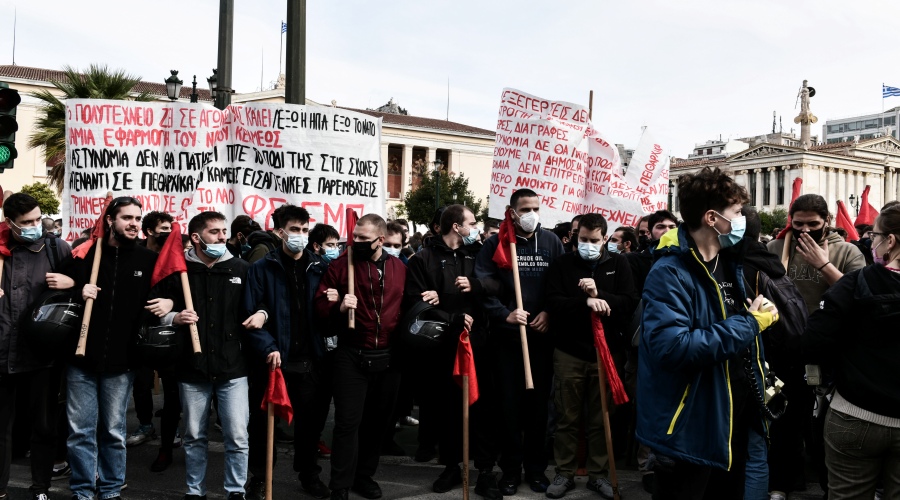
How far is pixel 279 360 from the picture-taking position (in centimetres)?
546

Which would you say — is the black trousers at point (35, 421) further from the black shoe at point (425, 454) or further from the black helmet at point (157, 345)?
the black shoe at point (425, 454)

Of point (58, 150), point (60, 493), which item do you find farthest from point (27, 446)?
point (58, 150)

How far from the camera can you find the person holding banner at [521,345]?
5.91 metres

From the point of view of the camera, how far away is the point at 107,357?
208 inches

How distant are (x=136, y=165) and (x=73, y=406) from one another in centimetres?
256

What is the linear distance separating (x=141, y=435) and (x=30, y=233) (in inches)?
101

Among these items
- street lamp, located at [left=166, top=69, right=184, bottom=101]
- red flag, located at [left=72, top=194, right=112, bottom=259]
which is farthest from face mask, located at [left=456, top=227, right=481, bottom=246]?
street lamp, located at [left=166, top=69, right=184, bottom=101]

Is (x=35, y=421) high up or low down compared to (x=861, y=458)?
down

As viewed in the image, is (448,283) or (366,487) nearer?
(366,487)

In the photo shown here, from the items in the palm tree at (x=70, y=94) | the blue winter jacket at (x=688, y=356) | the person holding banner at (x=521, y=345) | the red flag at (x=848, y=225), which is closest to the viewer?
the blue winter jacket at (x=688, y=356)

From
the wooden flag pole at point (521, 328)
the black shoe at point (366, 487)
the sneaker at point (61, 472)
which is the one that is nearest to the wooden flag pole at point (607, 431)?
the wooden flag pole at point (521, 328)

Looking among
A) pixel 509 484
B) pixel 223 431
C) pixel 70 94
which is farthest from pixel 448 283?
pixel 70 94

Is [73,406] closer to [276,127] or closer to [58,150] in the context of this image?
[276,127]

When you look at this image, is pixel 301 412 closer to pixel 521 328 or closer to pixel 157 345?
pixel 157 345
